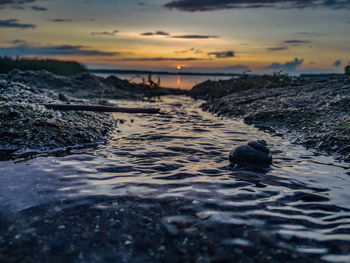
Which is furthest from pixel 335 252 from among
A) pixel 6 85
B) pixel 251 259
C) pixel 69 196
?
pixel 6 85

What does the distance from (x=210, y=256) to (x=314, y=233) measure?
1.19 m

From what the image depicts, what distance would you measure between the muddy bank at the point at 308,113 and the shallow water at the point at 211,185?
697mm

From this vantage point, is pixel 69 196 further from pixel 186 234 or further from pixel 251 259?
pixel 251 259

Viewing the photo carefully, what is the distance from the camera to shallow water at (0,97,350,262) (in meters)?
3.51

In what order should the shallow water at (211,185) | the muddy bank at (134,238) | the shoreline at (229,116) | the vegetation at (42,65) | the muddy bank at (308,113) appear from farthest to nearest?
1. the vegetation at (42,65)
2. the muddy bank at (308,113)
3. the shoreline at (229,116)
4. the shallow water at (211,185)
5. the muddy bank at (134,238)

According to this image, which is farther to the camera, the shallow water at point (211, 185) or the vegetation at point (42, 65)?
the vegetation at point (42, 65)

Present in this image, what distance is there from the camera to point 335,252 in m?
3.00

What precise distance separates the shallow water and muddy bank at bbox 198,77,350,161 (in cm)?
70

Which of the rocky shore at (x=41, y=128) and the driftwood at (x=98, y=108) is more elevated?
the driftwood at (x=98, y=108)

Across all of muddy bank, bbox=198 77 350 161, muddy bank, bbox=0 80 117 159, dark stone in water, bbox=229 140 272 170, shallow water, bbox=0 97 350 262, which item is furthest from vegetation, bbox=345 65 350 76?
muddy bank, bbox=0 80 117 159

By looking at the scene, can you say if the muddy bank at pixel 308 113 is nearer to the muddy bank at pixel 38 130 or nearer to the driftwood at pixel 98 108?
the driftwood at pixel 98 108

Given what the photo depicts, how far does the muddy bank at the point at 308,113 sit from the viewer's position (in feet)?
24.0

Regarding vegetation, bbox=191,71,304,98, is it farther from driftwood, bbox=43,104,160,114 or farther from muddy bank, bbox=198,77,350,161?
driftwood, bbox=43,104,160,114

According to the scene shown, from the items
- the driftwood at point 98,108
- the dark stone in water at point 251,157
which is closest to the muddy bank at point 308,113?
the dark stone in water at point 251,157
